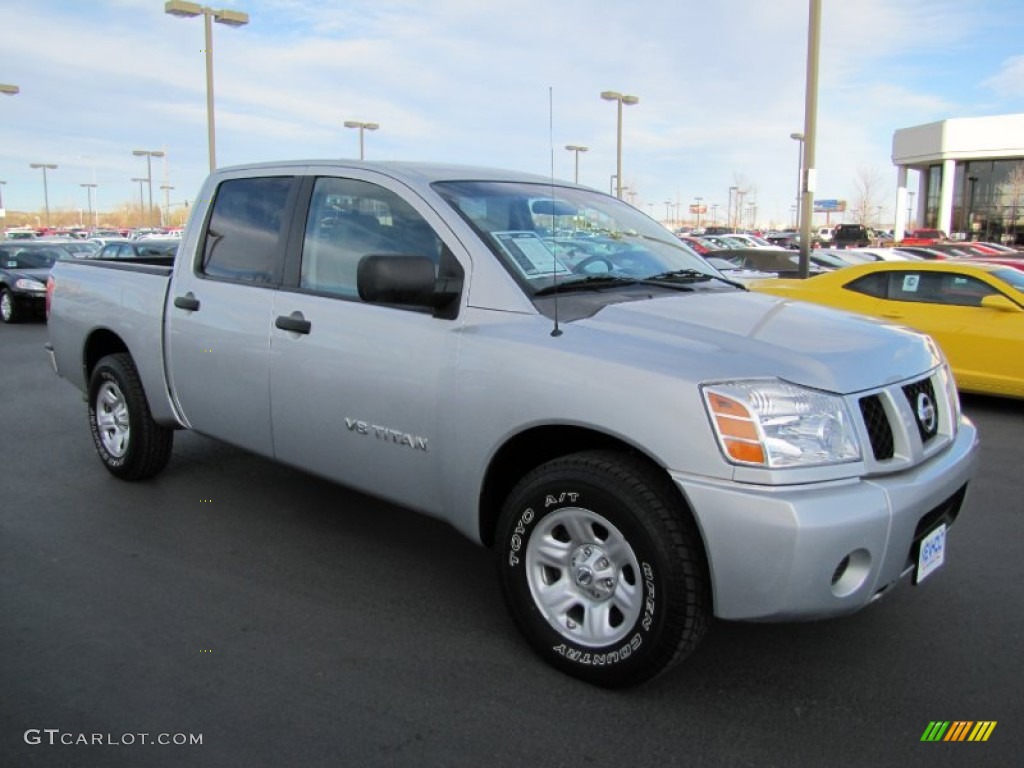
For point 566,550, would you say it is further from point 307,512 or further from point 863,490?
point 307,512

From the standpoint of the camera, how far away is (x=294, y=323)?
3.79 metres

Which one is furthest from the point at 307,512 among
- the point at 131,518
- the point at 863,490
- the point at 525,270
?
the point at 863,490

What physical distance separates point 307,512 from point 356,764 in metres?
2.39

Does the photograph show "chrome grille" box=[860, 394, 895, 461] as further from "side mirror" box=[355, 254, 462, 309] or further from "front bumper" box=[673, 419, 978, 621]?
"side mirror" box=[355, 254, 462, 309]

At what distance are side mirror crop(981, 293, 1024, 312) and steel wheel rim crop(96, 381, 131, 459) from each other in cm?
718

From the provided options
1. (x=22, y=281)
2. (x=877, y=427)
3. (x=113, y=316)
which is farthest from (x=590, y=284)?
(x=22, y=281)

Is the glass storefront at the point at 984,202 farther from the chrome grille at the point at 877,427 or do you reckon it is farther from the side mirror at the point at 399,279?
the side mirror at the point at 399,279

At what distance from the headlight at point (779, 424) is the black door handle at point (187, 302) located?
2.94 m

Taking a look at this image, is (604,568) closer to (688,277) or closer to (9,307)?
(688,277)

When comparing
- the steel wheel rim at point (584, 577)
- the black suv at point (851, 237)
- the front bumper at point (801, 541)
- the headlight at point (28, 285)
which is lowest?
the steel wheel rim at point (584, 577)

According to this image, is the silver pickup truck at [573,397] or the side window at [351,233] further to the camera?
the side window at [351,233]

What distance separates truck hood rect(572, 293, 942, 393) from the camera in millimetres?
2670

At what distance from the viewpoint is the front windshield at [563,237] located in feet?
11.1
